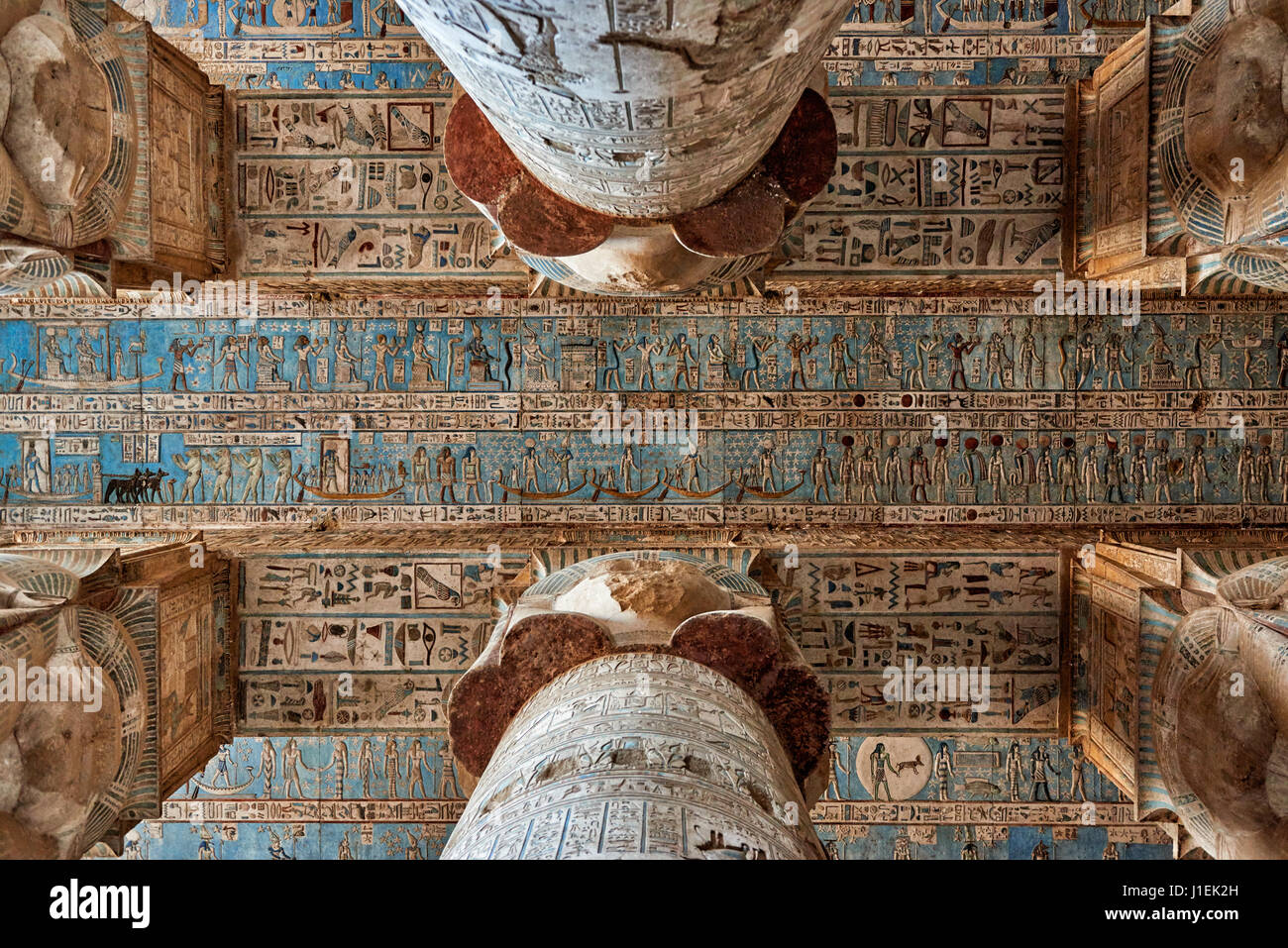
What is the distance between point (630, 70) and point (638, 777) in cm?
192

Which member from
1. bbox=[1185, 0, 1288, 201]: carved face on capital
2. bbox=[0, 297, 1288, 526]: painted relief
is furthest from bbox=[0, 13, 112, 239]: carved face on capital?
bbox=[1185, 0, 1288, 201]: carved face on capital

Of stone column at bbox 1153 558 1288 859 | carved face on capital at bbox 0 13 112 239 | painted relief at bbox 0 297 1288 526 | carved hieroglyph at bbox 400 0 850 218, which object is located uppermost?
carved face on capital at bbox 0 13 112 239

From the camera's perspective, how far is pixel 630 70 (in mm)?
1707

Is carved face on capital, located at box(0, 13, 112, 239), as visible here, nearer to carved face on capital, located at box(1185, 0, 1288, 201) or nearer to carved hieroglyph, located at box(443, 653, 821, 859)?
carved hieroglyph, located at box(443, 653, 821, 859)

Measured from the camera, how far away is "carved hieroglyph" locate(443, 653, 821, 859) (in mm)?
2275

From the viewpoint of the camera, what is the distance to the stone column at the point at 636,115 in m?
1.58

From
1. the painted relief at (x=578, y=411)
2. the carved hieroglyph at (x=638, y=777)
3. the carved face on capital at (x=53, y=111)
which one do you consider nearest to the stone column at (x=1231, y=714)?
the painted relief at (x=578, y=411)

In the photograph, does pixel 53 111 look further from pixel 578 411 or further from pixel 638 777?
pixel 638 777

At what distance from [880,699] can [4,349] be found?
6.81 meters

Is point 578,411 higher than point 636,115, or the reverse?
point 636,115

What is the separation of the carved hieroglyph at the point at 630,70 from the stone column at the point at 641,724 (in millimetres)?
1739

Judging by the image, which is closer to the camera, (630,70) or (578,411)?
(630,70)

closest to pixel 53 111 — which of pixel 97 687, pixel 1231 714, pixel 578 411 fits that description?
pixel 97 687

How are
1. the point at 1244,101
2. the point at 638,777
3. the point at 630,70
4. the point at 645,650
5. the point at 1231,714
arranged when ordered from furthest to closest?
the point at 1244,101 → the point at 1231,714 → the point at 645,650 → the point at 638,777 → the point at 630,70
